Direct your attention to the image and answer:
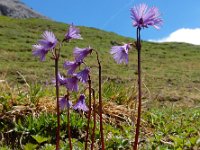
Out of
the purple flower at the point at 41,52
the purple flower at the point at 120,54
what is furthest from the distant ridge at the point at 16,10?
the purple flower at the point at 120,54

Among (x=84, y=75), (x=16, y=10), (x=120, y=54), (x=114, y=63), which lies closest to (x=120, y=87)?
(x=84, y=75)

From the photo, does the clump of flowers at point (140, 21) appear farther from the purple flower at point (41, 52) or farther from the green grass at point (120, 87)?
the green grass at point (120, 87)

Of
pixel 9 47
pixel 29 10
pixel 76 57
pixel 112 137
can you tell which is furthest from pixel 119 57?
pixel 29 10

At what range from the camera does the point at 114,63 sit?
470 inches


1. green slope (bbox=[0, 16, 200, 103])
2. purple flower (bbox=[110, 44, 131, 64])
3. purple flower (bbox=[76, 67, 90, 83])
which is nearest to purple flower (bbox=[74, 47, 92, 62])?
purple flower (bbox=[76, 67, 90, 83])

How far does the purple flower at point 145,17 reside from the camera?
79.4 inches

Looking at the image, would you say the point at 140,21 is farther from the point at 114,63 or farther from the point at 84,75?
the point at 114,63

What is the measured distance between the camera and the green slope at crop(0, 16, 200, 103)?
28.7 ft

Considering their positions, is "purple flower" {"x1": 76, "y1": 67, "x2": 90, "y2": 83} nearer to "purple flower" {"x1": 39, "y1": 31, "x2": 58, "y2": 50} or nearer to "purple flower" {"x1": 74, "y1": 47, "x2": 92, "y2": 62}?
"purple flower" {"x1": 74, "y1": 47, "x2": 92, "y2": 62}

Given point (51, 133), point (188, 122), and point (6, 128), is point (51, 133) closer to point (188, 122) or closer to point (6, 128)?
point (6, 128)

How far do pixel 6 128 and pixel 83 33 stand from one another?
1252cm

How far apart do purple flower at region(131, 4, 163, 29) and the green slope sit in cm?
361

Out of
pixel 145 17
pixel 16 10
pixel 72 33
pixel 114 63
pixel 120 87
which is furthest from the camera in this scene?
pixel 16 10

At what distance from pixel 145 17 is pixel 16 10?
4012cm
